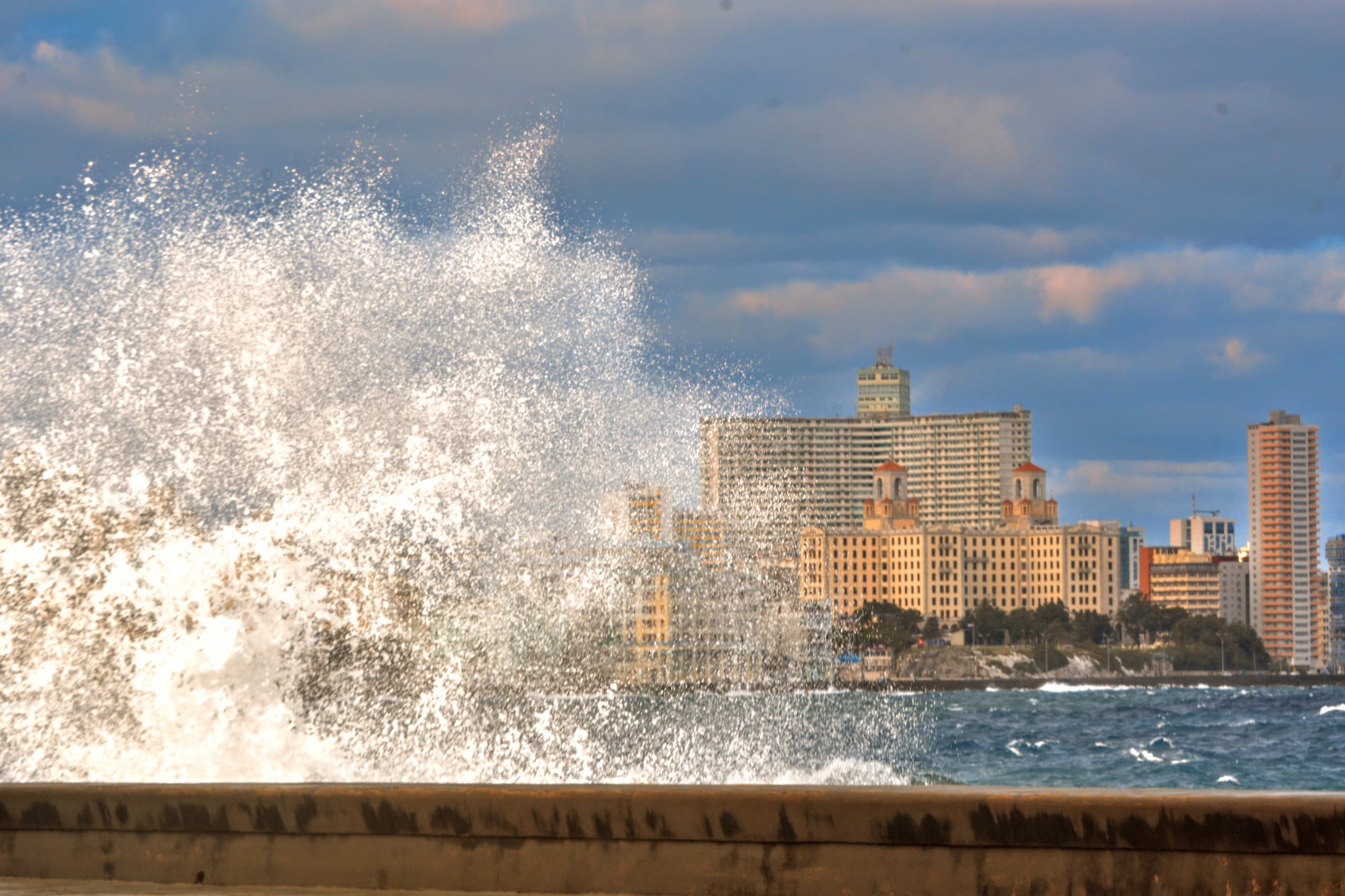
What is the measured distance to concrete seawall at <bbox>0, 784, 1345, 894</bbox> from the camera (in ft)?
21.9

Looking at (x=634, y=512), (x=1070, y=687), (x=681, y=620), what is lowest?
(x=1070, y=687)

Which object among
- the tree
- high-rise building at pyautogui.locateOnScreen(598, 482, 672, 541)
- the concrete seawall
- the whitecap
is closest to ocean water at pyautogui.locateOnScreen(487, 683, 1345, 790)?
high-rise building at pyautogui.locateOnScreen(598, 482, 672, 541)

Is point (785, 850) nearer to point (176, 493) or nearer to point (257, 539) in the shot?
point (257, 539)

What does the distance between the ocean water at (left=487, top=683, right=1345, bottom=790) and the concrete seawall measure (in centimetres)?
1598

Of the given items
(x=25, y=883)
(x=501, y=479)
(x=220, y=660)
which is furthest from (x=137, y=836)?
(x=501, y=479)

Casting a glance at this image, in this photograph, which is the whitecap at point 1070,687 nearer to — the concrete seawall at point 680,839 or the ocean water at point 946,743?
the ocean water at point 946,743

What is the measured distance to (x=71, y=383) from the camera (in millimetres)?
24953

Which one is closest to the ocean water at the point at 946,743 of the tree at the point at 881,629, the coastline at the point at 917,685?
the coastline at the point at 917,685

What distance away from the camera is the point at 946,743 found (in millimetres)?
69188

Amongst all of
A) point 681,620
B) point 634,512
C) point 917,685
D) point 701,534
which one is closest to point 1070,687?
point 917,685

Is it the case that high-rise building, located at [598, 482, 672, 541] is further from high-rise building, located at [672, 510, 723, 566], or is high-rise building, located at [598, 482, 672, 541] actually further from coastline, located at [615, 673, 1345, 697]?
coastline, located at [615, 673, 1345, 697]

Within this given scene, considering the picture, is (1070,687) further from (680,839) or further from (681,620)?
(680,839)

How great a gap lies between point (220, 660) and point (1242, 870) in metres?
15.3

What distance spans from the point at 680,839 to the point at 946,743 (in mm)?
63766
